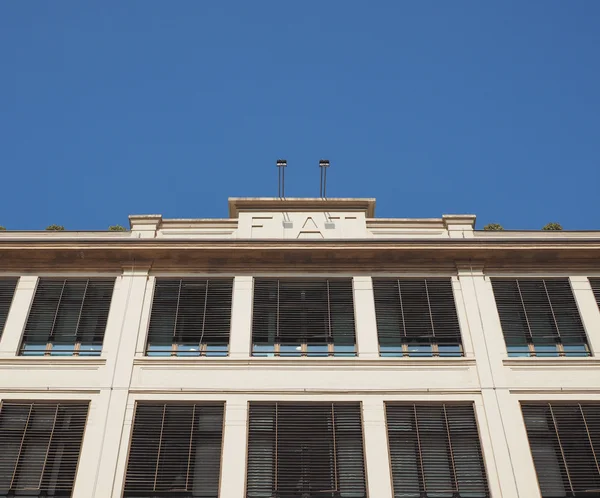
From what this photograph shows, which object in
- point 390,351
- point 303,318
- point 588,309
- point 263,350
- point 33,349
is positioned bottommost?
point 390,351

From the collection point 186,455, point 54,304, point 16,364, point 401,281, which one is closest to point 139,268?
point 54,304

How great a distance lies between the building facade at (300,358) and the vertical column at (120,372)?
51 millimetres

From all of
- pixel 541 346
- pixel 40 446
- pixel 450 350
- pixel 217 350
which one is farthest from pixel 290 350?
pixel 541 346

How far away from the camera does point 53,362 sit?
19.4 m

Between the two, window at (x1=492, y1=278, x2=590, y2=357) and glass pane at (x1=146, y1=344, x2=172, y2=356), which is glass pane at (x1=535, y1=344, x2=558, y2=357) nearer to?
window at (x1=492, y1=278, x2=590, y2=357)

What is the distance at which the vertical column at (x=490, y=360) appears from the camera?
17312mm

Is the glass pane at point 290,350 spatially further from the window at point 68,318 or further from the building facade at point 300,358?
the window at point 68,318

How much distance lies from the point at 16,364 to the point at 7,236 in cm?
493

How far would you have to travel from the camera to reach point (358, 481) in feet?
56.6

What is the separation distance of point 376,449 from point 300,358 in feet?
10.6

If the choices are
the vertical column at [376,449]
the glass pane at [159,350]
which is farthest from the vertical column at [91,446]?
the vertical column at [376,449]

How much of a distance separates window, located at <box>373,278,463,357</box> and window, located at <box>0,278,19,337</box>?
1035 centimetres

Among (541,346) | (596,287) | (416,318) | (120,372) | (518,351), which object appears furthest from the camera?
(596,287)

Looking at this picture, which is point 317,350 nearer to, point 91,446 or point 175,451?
point 175,451
